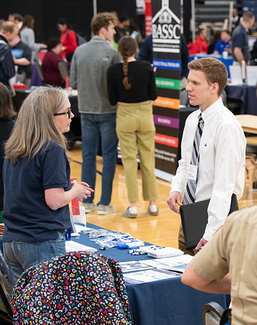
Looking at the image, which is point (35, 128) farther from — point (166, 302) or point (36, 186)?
point (166, 302)

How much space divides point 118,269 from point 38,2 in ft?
56.5

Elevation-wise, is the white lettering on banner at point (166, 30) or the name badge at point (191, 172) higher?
the white lettering on banner at point (166, 30)

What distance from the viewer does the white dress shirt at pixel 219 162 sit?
96.1 inches

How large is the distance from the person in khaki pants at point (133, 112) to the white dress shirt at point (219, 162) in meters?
2.34

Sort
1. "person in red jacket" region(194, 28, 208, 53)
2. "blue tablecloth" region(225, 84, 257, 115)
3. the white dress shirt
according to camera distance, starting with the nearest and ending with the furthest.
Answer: the white dress shirt < "blue tablecloth" region(225, 84, 257, 115) < "person in red jacket" region(194, 28, 208, 53)

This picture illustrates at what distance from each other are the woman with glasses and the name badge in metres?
0.61

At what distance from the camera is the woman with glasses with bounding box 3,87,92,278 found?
2.36 meters

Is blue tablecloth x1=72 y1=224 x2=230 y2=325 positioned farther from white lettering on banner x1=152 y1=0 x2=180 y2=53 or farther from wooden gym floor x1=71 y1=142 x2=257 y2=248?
white lettering on banner x1=152 y1=0 x2=180 y2=53

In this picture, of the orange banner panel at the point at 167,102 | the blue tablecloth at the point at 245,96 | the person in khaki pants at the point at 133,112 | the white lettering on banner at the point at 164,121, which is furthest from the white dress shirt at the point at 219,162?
the blue tablecloth at the point at 245,96

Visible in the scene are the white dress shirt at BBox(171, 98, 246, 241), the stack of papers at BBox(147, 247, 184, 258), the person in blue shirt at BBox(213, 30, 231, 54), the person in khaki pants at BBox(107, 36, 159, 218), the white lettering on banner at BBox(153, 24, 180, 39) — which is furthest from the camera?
the person in blue shirt at BBox(213, 30, 231, 54)

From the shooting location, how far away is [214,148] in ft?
8.43

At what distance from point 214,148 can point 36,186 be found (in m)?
0.87

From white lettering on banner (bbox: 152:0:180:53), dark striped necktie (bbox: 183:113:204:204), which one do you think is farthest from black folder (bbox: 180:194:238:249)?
white lettering on banner (bbox: 152:0:180:53)

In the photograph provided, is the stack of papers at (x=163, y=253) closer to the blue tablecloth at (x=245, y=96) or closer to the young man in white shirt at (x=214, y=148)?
the young man in white shirt at (x=214, y=148)
